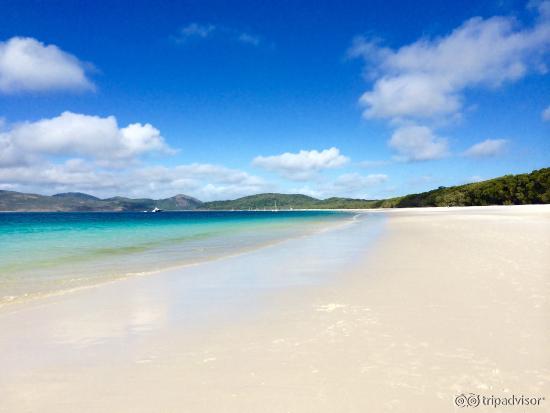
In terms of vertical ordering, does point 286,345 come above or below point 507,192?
below

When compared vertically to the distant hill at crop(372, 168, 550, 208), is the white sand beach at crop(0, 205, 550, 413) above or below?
below

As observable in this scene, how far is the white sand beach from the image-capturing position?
13.0 ft

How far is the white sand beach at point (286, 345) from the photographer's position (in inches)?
156

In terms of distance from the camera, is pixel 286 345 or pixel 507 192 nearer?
pixel 286 345

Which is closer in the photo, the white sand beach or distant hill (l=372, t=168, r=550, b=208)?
the white sand beach

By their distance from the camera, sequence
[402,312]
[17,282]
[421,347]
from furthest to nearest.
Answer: [17,282], [402,312], [421,347]

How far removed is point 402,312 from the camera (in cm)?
700

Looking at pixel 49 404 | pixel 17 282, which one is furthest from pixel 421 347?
pixel 17 282

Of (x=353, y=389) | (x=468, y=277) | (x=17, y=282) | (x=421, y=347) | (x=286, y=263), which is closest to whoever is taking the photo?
(x=353, y=389)

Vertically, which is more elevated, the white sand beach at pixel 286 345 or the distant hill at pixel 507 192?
the distant hill at pixel 507 192

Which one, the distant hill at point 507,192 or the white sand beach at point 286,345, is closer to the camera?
the white sand beach at point 286,345

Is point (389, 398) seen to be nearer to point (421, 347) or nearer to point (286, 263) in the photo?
point (421, 347)

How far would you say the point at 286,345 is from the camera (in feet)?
18.0

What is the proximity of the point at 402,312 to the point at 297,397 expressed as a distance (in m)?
3.81
